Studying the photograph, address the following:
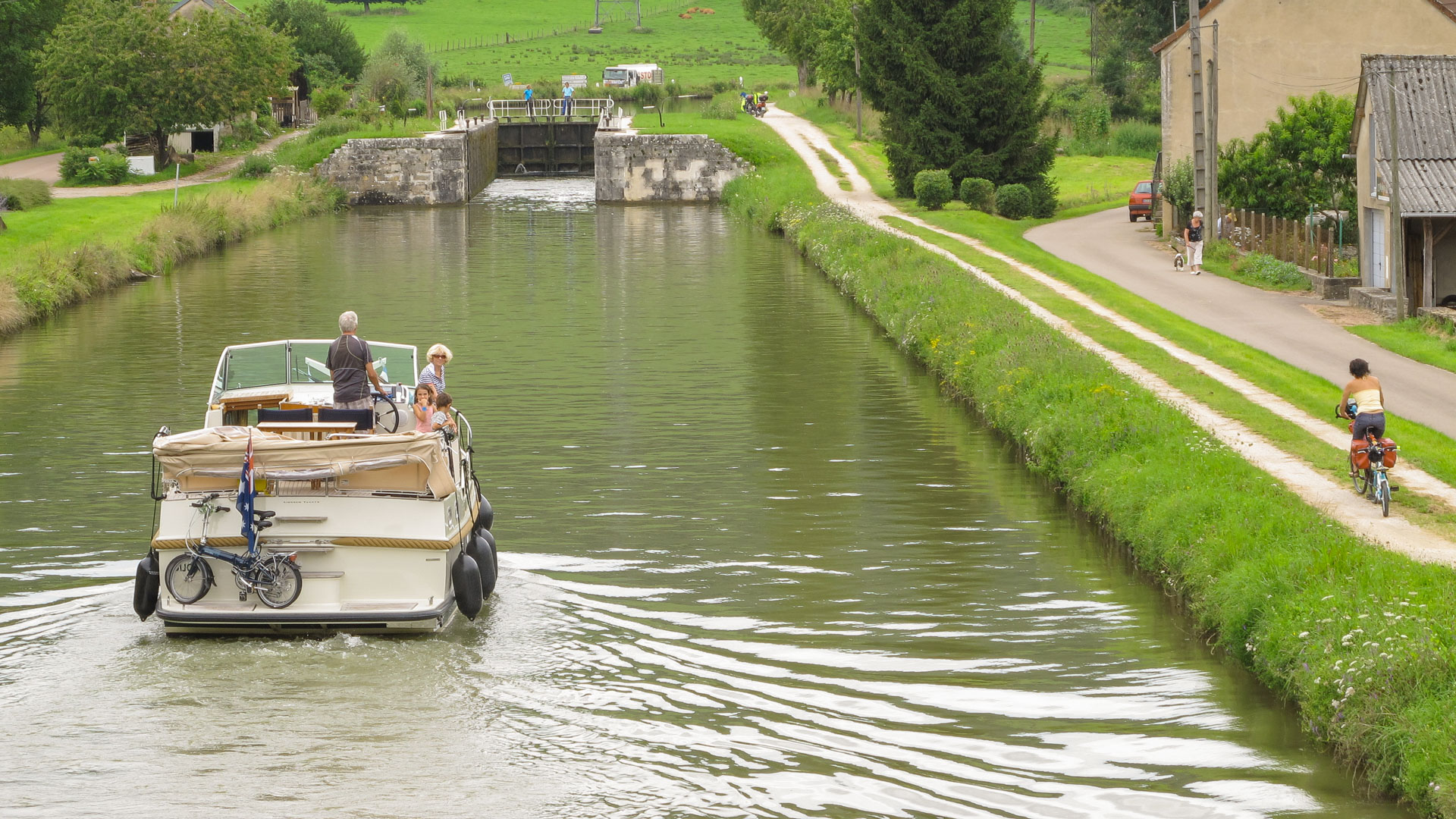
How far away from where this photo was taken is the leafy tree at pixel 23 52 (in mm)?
77250

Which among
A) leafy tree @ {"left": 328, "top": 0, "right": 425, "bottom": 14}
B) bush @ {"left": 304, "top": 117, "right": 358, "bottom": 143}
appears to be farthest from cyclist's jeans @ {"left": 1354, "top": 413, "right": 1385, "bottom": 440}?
leafy tree @ {"left": 328, "top": 0, "right": 425, "bottom": 14}

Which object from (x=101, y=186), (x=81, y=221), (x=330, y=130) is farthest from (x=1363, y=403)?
(x=330, y=130)

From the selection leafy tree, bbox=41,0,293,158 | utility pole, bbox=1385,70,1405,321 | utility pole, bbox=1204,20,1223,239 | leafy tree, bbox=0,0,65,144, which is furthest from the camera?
leafy tree, bbox=0,0,65,144

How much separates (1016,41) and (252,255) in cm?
7958

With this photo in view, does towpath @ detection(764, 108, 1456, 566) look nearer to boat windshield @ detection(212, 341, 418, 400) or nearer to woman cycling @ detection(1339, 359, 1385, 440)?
woman cycling @ detection(1339, 359, 1385, 440)

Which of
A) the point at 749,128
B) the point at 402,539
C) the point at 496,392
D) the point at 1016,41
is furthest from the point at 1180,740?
the point at 1016,41

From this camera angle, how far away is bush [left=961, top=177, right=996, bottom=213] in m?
58.2

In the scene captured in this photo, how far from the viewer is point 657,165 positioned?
250 feet

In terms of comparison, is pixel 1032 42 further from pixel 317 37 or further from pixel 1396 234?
pixel 1396 234

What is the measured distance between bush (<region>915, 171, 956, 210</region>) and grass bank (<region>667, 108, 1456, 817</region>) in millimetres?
26260

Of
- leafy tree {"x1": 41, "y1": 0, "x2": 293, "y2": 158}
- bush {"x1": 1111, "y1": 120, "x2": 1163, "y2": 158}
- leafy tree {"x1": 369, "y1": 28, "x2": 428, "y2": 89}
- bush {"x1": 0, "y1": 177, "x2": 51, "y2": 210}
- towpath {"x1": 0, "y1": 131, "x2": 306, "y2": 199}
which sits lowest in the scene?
bush {"x1": 0, "y1": 177, "x2": 51, "y2": 210}

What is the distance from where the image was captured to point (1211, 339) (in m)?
30.8

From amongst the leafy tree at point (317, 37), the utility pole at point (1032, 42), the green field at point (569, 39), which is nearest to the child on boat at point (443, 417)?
the utility pole at point (1032, 42)

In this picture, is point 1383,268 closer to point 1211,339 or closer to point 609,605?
point 1211,339
